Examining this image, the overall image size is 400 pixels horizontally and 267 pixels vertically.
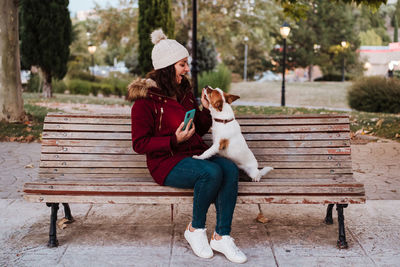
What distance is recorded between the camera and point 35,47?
1905 centimetres

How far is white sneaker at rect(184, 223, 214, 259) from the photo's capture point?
3.40 m

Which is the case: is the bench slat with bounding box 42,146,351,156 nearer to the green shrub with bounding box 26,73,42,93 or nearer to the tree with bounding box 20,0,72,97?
the tree with bounding box 20,0,72,97

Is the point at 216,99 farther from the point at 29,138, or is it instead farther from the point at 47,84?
the point at 47,84

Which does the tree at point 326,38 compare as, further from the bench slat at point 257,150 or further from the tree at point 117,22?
the bench slat at point 257,150

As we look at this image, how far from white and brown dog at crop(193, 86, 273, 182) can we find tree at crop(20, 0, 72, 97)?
1697 cm

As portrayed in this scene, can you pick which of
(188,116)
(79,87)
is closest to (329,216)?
(188,116)

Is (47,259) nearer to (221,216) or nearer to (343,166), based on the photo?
(221,216)

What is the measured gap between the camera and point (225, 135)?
3.58 m

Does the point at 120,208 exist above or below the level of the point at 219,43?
below

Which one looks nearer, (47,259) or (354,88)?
(47,259)

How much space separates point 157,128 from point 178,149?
0.25 metres

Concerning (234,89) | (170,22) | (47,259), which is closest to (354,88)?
(170,22)

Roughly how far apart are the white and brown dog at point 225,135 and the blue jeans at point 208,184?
0.47 feet

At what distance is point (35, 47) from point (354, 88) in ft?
45.6
